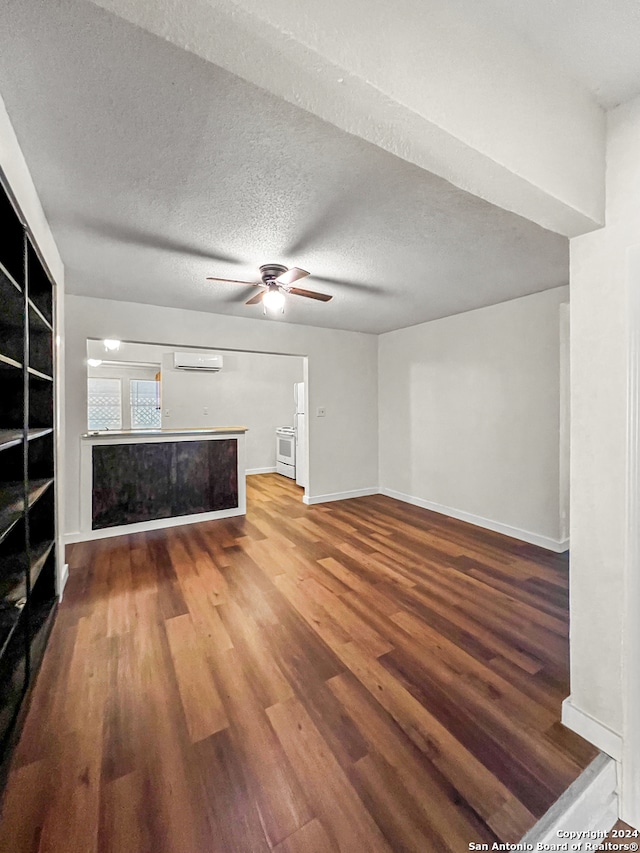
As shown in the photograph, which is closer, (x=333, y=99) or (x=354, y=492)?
(x=333, y=99)

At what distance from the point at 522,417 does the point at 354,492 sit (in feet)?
7.98

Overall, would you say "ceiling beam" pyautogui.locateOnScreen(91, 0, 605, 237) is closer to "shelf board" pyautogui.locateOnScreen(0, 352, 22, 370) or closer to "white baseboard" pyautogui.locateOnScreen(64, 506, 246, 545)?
"shelf board" pyautogui.locateOnScreen(0, 352, 22, 370)

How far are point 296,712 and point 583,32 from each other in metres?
2.53

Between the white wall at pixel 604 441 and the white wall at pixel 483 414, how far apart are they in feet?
7.07

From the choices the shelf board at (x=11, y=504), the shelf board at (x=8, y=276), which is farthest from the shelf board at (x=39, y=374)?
the shelf board at (x=11, y=504)

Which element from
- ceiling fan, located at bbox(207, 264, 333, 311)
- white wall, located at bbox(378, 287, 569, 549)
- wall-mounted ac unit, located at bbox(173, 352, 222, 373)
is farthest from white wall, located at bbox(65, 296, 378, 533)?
wall-mounted ac unit, located at bbox(173, 352, 222, 373)

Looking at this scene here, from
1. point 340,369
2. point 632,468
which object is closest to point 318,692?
point 632,468

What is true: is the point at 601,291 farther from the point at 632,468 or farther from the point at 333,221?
the point at 333,221

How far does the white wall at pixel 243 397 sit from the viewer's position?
6.49 m

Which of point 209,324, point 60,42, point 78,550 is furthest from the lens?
point 209,324

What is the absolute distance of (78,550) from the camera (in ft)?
10.8

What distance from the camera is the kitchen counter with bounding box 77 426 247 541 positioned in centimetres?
358

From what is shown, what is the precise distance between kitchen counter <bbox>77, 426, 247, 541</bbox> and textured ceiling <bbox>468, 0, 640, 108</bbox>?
3.80 m

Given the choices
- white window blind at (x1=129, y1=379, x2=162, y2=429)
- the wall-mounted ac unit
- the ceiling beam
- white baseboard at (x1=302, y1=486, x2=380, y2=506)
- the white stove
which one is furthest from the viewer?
white window blind at (x1=129, y1=379, x2=162, y2=429)
